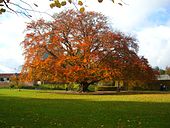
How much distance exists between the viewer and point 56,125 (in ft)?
46.2

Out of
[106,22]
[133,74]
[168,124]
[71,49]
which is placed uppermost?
[106,22]

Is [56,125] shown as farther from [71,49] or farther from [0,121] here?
[71,49]

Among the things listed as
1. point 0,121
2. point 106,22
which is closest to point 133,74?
point 106,22

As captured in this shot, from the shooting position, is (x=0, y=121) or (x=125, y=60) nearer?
(x=0, y=121)

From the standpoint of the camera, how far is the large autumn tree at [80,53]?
175ft

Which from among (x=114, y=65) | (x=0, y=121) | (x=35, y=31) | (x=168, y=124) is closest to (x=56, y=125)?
(x=0, y=121)

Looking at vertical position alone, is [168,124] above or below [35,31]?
below

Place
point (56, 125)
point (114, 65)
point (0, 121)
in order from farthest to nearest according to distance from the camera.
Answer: point (114, 65) < point (0, 121) < point (56, 125)

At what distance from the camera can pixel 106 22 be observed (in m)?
56.4

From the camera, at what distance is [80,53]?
56.2m

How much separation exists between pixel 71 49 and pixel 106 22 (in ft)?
19.7

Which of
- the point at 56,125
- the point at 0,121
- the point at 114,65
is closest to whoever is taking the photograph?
the point at 56,125

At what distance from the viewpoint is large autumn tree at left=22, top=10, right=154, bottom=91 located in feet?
175

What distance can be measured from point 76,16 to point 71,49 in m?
4.54
